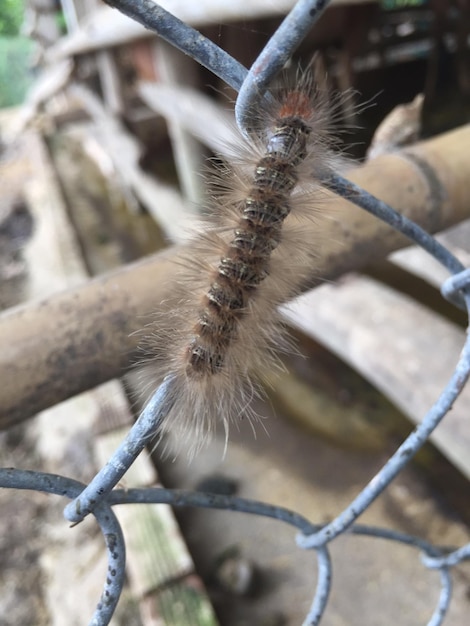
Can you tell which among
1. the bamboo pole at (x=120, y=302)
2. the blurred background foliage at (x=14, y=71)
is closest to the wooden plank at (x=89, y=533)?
the bamboo pole at (x=120, y=302)

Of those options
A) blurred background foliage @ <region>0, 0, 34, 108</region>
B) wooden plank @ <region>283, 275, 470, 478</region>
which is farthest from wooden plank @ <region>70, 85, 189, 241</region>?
blurred background foliage @ <region>0, 0, 34, 108</region>

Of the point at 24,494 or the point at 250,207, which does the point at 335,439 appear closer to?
the point at 24,494

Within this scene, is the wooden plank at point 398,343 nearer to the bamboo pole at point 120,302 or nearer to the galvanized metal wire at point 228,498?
the bamboo pole at point 120,302

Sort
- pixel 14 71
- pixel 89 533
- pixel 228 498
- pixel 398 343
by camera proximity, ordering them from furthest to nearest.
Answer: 1. pixel 14 71
2. pixel 89 533
3. pixel 398 343
4. pixel 228 498

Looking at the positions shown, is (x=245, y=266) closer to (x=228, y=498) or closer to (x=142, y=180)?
(x=228, y=498)

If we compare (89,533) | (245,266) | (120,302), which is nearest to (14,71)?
(89,533)

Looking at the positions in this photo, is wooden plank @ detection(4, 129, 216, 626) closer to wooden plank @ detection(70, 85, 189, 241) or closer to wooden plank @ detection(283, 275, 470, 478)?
wooden plank @ detection(283, 275, 470, 478)

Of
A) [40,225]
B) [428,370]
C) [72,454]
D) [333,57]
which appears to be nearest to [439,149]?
[428,370]
